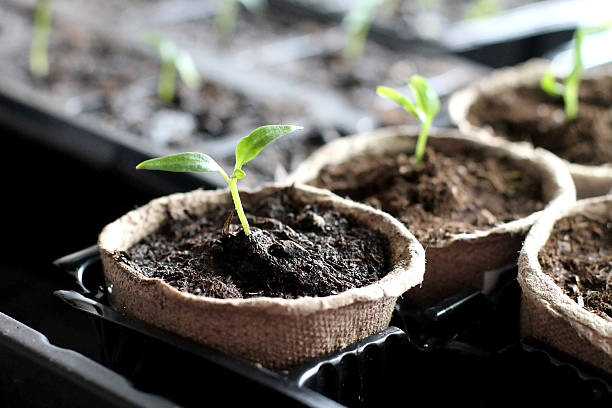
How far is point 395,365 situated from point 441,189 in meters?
0.37

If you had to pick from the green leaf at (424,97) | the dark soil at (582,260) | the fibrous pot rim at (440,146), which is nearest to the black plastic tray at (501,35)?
the fibrous pot rim at (440,146)

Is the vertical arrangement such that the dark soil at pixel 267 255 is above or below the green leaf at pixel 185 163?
below

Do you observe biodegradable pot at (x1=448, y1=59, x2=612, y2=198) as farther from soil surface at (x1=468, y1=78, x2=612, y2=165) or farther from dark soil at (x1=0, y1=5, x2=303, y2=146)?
dark soil at (x1=0, y1=5, x2=303, y2=146)

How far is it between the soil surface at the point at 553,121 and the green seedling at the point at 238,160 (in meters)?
0.87

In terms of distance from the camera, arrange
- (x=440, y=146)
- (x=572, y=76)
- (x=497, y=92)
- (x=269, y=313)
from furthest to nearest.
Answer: (x=497, y=92) < (x=572, y=76) < (x=440, y=146) < (x=269, y=313)

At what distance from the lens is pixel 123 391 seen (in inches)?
33.4

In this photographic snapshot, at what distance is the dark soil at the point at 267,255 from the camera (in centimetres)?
92

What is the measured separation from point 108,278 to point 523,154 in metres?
0.81

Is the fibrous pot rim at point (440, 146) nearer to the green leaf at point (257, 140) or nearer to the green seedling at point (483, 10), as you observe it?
the green leaf at point (257, 140)

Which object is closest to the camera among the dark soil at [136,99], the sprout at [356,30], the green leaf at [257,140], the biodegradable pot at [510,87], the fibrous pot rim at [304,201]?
the fibrous pot rim at [304,201]

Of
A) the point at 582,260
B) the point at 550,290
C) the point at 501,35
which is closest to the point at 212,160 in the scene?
the point at 550,290

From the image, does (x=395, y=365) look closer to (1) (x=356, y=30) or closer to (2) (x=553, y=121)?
(2) (x=553, y=121)

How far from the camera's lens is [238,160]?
38.6 inches

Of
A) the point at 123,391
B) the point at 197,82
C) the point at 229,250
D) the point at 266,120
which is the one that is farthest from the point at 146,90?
the point at 123,391
